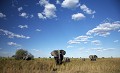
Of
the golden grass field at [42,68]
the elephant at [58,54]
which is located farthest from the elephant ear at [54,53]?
the golden grass field at [42,68]

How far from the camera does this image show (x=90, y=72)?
53.0 ft

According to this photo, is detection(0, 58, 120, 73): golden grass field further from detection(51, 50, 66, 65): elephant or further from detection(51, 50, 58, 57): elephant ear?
detection(51, 50, 58, 57): elephant ear

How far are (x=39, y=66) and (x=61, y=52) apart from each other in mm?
11074

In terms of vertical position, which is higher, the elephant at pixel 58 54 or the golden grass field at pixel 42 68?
the elephant at pixel 58 54

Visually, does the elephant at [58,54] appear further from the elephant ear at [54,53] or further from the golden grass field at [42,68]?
the golden grass field at [42,68]

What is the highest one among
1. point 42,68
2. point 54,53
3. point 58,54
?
point 54,53

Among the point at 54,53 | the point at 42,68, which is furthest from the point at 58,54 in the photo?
the point at 42,68

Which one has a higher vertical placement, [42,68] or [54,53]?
[54,53]

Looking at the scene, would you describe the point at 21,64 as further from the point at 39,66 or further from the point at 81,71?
the point at 81,71

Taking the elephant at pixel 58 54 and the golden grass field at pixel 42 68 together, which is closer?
the golden grass field at pixel 42 68

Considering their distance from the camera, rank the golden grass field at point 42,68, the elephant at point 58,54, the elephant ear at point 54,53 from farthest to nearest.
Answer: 1. the elephant ear at point 54,53
2. the elephant at point 58,54
3. the golden grass field at point 42,68

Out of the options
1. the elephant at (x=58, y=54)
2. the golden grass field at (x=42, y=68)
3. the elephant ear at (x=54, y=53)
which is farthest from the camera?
the elephant ear at (x=54, y=53)

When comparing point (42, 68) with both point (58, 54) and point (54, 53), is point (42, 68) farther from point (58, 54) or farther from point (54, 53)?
point (54, 53)

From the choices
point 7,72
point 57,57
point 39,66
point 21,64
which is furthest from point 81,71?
point 57,57
